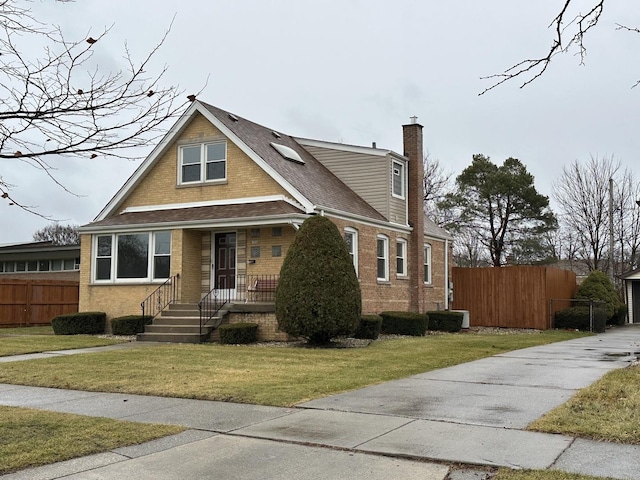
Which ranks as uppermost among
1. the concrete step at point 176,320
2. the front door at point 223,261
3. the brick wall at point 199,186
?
the brick wall at point 199,186

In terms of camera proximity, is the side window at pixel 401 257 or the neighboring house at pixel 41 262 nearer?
the side window at pixel 401 257

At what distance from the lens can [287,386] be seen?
33.5 feet

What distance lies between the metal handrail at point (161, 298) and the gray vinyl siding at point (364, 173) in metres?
7.80

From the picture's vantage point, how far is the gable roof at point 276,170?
68.4 feet

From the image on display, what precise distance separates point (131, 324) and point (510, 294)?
15.2 meters

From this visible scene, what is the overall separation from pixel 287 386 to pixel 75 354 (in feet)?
23.3

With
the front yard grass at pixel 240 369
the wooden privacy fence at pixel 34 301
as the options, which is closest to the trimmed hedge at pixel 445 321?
the front yard grass at pixel 240 369

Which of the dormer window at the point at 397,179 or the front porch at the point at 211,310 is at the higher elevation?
the dormer window at the point at 397,179

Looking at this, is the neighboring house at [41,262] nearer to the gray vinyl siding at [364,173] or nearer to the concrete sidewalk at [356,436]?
the gray vinyl siding at [364,173]

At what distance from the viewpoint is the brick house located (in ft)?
68.0

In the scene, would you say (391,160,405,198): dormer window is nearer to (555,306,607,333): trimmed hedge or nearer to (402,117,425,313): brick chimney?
(402,117,425,313): brick chimney

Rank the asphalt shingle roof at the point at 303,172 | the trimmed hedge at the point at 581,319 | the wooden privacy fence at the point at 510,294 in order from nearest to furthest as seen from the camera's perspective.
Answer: the asphalt shingle roof at the point at 303,172 < the trimmed hedge at the point at 581,319 < the wooden privacy fence at the point at 510,294

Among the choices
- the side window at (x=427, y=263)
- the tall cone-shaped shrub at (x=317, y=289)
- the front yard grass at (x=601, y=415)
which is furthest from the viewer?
the side window at (x=427, y=263)

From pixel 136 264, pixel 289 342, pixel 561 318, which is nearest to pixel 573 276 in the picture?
pixel 561 318
